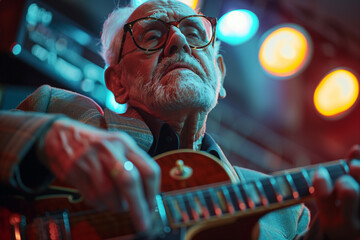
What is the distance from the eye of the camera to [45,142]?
0.73 m

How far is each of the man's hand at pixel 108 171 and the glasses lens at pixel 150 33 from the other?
0.92 meters

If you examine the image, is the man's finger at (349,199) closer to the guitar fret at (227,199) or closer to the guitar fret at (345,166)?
the guitar fret at (345,166)

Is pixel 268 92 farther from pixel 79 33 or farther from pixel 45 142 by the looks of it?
pixel 45 142

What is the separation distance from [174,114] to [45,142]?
0.73 metres

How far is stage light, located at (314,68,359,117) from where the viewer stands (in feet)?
11.7

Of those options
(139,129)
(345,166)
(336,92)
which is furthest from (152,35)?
(336,92)

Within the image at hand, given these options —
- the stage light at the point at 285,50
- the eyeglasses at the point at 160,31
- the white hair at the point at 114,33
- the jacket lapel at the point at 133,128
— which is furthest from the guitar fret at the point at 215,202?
the stage light at the point at 285,50

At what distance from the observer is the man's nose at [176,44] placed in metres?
1.41

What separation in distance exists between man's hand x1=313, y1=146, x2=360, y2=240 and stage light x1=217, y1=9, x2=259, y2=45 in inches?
113

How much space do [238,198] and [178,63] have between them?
2.43ft

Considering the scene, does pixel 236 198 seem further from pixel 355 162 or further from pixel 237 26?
pixel 237 26

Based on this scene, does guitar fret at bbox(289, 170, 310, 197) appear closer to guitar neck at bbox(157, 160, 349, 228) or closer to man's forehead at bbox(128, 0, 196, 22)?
guitar neck at bbox(157, 160, 349, 228)

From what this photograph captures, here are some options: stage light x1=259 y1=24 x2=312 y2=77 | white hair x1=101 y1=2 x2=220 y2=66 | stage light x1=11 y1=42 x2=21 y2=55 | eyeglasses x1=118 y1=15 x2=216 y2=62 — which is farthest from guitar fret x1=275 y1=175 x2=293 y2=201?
stage light x1=259 y1=24 x2=312 y2=77

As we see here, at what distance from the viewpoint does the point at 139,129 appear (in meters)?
1.24
